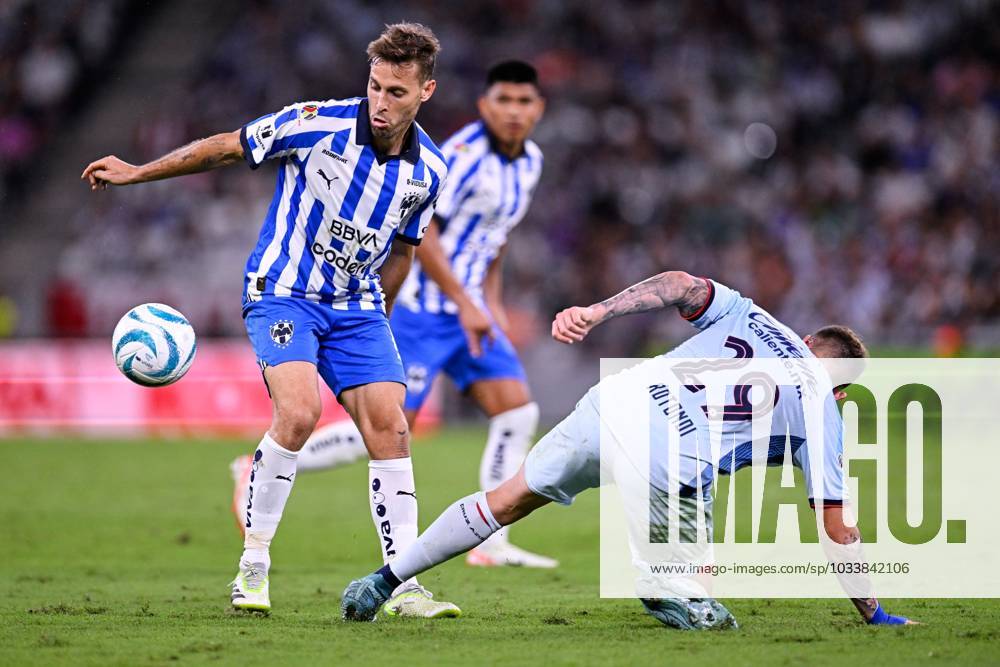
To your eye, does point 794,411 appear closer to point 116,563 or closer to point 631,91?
point 116,563

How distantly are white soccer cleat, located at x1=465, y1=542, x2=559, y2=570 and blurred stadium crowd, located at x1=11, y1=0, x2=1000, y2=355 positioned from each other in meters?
9.81

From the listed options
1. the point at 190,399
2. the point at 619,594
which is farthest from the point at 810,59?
the point at 619,594

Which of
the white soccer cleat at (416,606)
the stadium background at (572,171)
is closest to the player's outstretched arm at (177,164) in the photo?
the white soccer cleat at (416,606)

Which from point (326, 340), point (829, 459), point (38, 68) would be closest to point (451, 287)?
point (326, 340)

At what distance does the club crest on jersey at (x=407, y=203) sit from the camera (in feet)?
19.6

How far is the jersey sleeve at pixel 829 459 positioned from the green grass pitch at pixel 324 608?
0.56 meters

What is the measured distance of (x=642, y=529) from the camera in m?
5.55

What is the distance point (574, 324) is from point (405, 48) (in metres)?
1.54

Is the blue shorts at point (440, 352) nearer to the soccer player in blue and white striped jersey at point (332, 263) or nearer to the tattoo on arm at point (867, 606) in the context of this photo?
the soccer player in blue and white striped jersey at point (332, 263)

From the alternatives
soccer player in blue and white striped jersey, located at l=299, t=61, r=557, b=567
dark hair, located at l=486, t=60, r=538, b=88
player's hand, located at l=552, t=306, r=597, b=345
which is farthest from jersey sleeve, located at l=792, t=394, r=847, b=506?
dark hair, located at l=486, t=60, r=538, b=88

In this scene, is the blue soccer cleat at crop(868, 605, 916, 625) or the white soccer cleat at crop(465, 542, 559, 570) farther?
the white soccer cleat at crop(465, 542, 559, 570)

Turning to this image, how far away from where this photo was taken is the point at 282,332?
5855 millimetres

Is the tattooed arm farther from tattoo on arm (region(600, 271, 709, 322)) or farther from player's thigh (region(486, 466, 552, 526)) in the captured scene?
player's thigh (region(486, 466, 552, 526))

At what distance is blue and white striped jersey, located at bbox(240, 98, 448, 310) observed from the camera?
232 inches
